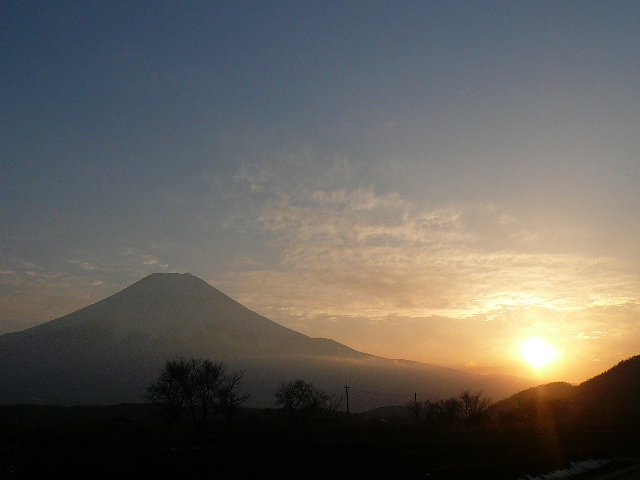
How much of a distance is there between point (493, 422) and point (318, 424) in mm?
28081

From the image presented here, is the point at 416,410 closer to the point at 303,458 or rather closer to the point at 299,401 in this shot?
the point at 299,401

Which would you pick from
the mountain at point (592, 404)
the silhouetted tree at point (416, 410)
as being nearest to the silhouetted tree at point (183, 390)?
the silhouetted tree at point (416, 410)

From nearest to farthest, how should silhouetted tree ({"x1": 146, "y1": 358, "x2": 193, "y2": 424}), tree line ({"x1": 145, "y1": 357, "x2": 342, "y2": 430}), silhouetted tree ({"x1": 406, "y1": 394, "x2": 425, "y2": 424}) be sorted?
silhouetted tree ({"x1": 146, "y1": 358, "x2": 193, "y2": 424}), tree line ({"x1": 145, "y1": 357, "x2": 342, "y2": 430}), silhouetted tree ({"x1": 406, "y1": 394, "x2": 425, "y2": 424})

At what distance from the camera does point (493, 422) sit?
78.9 meters

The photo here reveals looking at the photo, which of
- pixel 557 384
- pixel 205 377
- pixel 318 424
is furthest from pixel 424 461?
pixel 557 384

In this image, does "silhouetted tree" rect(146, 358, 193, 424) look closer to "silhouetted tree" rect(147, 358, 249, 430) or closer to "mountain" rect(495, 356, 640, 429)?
"silhouetted tree" rect(147, 358, 249, 430)

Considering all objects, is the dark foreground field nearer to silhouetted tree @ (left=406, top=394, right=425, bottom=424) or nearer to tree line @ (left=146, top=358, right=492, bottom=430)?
tree line @ (left=146, top=358, right=492, bottom=430)

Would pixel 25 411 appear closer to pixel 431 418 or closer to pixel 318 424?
pixel 318 424

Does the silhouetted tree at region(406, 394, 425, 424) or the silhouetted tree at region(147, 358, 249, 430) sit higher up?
the silhouetted tree at region(147, 358, 249, 430)

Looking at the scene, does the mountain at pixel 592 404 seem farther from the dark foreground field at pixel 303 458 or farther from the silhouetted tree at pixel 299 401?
the silhouetted tree at pixel 299 401

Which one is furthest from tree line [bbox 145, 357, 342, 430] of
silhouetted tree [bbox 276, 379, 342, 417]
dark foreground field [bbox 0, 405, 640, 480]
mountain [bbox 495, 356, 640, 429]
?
mountain [bbox 495, 356, 640, 429]

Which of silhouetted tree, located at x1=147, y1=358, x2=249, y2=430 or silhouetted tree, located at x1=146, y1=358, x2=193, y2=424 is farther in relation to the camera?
silhouetted tree, located at x1=146, y1=358, x2=193, y2=424

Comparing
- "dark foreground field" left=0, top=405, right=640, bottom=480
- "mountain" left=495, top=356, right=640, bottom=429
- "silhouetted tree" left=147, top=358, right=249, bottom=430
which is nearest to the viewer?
"dark foreground field" left=0, top=405, right=640, bottom=480

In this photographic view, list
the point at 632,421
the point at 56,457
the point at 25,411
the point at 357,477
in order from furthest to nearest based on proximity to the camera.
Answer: the point at 25,411 < the point at 632,421 < the point at 56,457 < the point at 357,477
